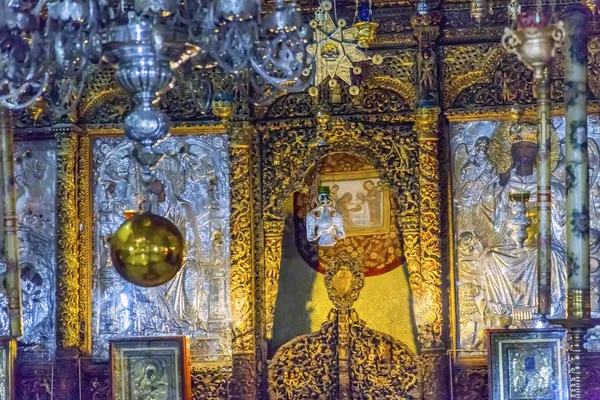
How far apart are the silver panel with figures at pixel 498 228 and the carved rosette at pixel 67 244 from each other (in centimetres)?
254

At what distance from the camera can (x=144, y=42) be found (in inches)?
198

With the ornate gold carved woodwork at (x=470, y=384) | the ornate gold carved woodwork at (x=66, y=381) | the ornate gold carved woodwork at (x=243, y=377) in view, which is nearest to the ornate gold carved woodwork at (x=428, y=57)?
the ornate gold carved woodwork at (x=470, y=384)

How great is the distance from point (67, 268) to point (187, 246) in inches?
32.0

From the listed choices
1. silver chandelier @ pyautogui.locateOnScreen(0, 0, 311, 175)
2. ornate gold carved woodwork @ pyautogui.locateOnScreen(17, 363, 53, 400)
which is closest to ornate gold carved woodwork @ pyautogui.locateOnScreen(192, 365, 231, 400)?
ornate gold carved woodwork @ pyautogui.locateOnScreen(17, 363, 53, 400)

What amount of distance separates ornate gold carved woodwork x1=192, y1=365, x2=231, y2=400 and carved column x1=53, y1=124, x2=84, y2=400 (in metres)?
0.79

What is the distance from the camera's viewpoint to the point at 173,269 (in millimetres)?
5211

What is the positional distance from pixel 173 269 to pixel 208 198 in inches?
152

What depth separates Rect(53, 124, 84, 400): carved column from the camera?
8891 mm

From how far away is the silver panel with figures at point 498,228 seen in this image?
8711 mm

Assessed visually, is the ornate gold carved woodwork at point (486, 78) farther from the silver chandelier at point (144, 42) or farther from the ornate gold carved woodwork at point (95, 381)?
the silver chandelier at point (144, 42)

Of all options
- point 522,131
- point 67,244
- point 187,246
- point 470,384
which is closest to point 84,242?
point 67,244

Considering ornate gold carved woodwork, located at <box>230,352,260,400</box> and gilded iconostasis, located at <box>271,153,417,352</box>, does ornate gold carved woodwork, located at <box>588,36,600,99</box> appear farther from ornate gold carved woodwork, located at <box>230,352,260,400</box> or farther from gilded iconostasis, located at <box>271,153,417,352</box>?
ornate gold carved woodwork, located at <box>230,352,260,400</box>

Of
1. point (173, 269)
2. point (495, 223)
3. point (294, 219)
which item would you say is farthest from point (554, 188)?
point (173, 269)

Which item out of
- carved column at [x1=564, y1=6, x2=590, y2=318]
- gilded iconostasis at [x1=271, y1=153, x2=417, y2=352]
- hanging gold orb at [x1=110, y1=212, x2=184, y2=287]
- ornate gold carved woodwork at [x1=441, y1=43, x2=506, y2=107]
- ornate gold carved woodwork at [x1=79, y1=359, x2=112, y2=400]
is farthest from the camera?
gilded iconostasis at [x1=271, y1=153, x2=417, y2=352]
